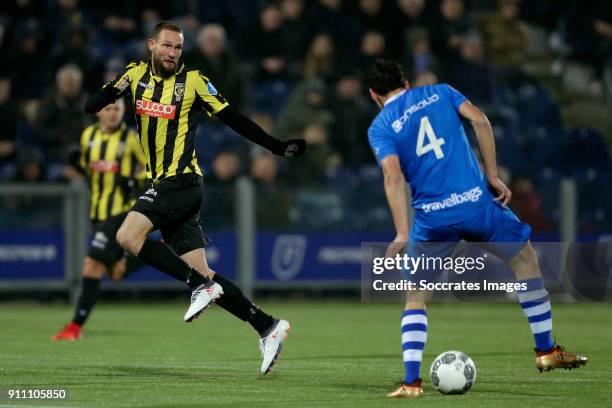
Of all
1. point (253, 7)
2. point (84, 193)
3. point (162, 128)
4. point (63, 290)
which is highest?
point (253, 7)

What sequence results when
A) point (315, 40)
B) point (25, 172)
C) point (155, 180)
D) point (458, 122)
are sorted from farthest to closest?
point (315, 40), point (25, 172), point (155, 180), point (458, 122)

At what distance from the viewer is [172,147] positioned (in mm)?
8703

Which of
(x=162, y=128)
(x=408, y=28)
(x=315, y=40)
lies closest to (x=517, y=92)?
(x=408, y=28)

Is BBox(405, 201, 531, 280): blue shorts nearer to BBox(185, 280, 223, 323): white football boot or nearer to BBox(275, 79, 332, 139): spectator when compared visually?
BBox(185, 280, 223, 323): white football boot

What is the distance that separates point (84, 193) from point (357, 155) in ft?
12.3

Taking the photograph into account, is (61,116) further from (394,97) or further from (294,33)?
(394,97)

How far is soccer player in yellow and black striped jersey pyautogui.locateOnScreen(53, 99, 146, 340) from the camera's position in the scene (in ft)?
39.0

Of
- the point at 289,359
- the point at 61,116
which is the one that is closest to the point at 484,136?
the point at 289,359

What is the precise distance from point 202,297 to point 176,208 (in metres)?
0.75

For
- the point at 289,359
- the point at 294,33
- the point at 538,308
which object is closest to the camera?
the point at 538,308

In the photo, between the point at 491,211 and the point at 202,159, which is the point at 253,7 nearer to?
the point at 202,159

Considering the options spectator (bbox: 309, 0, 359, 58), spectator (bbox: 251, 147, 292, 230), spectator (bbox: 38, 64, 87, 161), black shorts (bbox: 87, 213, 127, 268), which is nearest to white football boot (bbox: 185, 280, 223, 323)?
black shorts (bbox: 87, 213, 127, 268)

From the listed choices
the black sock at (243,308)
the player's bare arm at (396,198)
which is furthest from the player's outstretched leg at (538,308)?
the black sock at (243,308)

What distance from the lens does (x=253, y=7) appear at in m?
19.0
